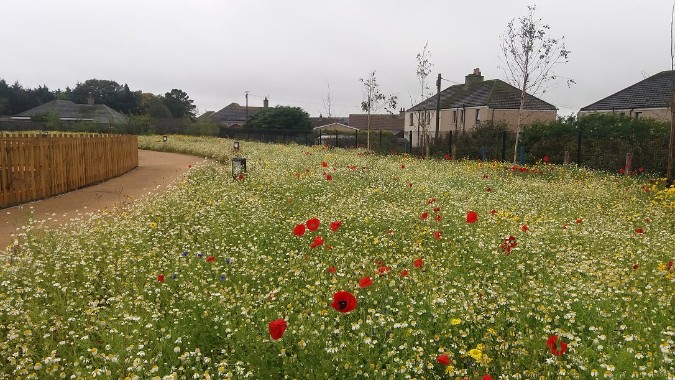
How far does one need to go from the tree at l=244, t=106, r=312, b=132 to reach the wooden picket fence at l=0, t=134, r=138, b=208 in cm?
4027

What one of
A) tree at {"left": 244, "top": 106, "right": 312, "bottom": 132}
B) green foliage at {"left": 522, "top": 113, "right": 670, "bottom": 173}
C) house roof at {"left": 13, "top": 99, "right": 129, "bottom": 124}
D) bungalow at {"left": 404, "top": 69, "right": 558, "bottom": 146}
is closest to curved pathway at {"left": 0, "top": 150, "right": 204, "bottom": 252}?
green foliage at {"left": 522, "top": 113, "right": 670, "bottom": 173}

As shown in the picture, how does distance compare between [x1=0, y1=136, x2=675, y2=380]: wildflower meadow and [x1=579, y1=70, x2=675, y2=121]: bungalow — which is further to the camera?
[x1=579, y1=70, x2=675, y2=121]: bungalow

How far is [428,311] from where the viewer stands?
372 centimetres

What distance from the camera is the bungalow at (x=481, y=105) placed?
35.9 metres

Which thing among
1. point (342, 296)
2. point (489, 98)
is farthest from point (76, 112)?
point (342, 296)

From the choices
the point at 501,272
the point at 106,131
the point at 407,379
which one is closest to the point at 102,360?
the point at 407,379

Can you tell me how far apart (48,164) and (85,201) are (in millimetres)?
1593

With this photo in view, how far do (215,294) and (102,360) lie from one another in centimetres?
95

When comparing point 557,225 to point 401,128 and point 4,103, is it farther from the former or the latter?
point 4,103

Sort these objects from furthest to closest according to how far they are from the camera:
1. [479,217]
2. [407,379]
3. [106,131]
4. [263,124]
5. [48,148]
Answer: [263,124]
[106,131]
[48,148]
[479,217]
[407,379]

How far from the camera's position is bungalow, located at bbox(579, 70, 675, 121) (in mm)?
28619

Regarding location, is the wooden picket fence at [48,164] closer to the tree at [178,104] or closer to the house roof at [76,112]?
the house roof at [76,112]

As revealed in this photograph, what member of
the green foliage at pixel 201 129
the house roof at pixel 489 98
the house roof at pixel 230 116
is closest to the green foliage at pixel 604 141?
the house roof at pixel 489 98

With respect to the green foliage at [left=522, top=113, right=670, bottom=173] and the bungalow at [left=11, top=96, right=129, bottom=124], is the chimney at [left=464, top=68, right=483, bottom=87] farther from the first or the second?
the bungalow at [left=11, top=96, right=129, bottom=124]
